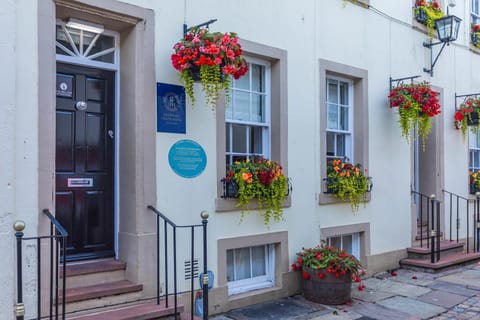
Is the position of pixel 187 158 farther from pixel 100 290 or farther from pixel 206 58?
pixel 100 290

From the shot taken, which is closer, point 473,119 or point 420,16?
point 420,16

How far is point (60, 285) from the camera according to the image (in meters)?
4.10

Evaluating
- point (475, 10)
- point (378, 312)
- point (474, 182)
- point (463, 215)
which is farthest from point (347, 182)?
point (475, 10)

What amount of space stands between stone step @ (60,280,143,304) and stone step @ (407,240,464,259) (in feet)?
16.1

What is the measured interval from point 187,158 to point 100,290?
1.56 meters

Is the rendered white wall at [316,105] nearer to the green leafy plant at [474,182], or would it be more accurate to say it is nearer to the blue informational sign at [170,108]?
the blue informational sign at [170,108]

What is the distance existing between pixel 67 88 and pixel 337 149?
13.0 ft

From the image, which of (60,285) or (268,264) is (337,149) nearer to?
(268,264)

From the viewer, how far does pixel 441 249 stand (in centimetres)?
775

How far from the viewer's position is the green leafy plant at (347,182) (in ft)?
20.7

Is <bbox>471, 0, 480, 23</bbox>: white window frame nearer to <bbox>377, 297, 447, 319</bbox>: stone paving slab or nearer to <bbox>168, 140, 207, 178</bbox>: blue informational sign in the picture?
<bbox>377, 297, 447, 319</bbox>: stone paving slab

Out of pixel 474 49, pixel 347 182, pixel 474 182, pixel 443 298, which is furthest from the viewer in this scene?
pixel 474 49

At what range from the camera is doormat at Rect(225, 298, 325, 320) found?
5031 millimetres

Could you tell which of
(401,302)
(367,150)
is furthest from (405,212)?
(401,302)
